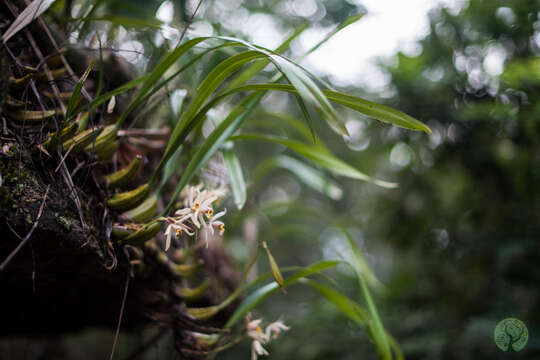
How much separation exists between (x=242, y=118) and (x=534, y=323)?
1.03 m

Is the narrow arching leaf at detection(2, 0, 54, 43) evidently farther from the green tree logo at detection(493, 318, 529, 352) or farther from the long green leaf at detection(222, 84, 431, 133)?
the green tree logo at detection(493, 318, 529, 352)

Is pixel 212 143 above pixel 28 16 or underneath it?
underneath

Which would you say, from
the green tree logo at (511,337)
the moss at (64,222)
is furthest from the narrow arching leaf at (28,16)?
the green tree logo at (511,337)

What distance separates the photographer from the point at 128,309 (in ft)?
2.48

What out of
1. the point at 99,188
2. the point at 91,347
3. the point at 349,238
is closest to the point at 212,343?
the point at 99,188

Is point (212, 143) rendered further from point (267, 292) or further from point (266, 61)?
point (267, 292)

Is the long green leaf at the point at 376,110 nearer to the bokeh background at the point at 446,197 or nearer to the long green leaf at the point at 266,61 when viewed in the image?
the long green leaf at the point at 266,61

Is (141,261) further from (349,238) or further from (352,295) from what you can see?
(352,295)

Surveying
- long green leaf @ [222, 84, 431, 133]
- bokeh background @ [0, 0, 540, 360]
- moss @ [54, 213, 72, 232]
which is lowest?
bokeh background @ [0, 0, 540, 360]

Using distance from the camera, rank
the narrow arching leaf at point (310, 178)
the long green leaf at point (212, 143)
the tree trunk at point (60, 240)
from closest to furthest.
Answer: the tree trunk at point (60, 240) < the long green leaf at point (212, 143) < the narrow arching leaf at point (310, 178)

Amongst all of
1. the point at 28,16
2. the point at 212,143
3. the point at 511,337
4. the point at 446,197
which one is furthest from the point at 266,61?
the point at 446,197

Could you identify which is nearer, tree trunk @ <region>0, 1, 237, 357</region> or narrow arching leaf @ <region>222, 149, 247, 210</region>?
tree trunk @ <region>0, 1, 237, 357</region>

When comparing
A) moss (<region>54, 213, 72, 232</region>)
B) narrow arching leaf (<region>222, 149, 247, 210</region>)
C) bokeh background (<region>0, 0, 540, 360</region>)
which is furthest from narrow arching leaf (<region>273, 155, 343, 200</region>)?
moss (<region>54, 213, 72, 232</region>)

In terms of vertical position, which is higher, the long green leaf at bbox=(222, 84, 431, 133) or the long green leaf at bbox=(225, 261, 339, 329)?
the long green leaf at bbox=(222, 84, 431, 133)
